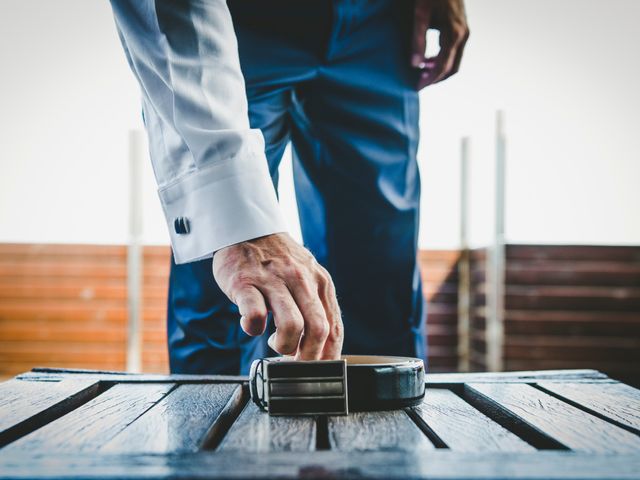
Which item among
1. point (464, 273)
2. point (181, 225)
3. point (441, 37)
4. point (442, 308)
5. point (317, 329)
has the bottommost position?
point (442, 308)

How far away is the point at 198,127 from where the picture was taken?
910 mm

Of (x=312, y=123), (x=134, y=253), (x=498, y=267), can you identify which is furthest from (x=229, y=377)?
(x=134, y=253)

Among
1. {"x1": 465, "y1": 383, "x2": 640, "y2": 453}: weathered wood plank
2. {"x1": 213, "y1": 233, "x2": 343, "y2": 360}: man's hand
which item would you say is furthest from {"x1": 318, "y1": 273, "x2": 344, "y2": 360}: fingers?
{"x1": 465, "y1": 383, "x2": 640, "y2": 453}: weathered wood plank

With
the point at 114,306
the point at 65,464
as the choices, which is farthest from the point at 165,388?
the point at 114,306

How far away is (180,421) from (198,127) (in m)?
0.37

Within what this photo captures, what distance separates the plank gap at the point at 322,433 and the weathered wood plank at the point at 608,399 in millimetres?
311

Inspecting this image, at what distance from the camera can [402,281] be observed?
1.49m

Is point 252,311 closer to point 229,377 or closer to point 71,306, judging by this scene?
point 229,377

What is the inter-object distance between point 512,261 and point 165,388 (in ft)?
11.3

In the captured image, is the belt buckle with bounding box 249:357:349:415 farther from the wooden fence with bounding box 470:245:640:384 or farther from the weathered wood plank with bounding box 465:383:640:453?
the wooden fence with bounding box 470:245:640:384

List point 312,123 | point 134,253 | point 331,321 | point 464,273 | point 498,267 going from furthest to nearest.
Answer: point 464,273 < point 134,253 < point 498,267 < point 312,123 < point 331,321

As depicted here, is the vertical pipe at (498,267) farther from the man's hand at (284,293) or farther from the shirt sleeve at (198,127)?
the man's hand at (284,293)

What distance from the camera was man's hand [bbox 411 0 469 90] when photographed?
1.52 m

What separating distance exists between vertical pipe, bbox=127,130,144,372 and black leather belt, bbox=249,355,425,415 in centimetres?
354
